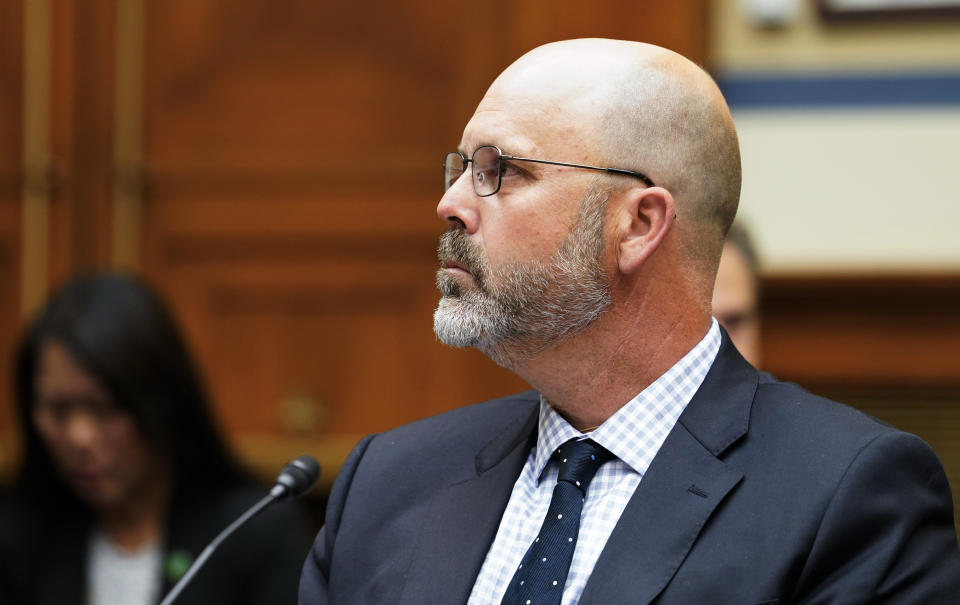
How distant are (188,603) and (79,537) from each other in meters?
0.37

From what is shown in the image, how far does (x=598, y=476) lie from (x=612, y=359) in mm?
165

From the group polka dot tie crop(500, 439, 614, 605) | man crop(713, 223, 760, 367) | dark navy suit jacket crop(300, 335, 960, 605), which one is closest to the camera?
dark navy suit jacket crop(300, 335, 960, 605)

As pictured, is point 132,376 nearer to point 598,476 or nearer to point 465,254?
point 465,254

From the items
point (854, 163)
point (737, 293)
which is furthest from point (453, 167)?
point (854, 163)

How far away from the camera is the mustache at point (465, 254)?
1.85 metres

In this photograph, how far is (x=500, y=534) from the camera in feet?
6.01

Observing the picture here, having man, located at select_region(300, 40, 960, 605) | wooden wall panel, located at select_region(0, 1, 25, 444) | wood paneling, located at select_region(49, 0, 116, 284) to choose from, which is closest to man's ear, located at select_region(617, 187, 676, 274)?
man, located at select_region(300, 40, 960, 605)

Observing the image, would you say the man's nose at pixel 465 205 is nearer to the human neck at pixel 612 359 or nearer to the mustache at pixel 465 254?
the mustache at pixel 465 254

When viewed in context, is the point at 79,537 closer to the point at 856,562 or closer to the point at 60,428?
the point at 60,428

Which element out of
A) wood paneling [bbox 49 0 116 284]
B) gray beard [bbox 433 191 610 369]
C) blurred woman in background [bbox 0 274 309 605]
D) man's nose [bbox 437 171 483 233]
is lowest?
blurred woman in background [bbox 0 274 309 605]

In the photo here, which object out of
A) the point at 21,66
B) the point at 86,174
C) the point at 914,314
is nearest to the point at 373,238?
the point at 86,174

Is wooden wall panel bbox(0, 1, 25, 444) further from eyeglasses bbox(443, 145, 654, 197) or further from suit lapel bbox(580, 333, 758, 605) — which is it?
suit lapel bbox(580, 333, 758, 605)

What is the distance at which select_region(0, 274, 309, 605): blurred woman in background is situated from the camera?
10.6 feet

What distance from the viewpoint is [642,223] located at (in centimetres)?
185
